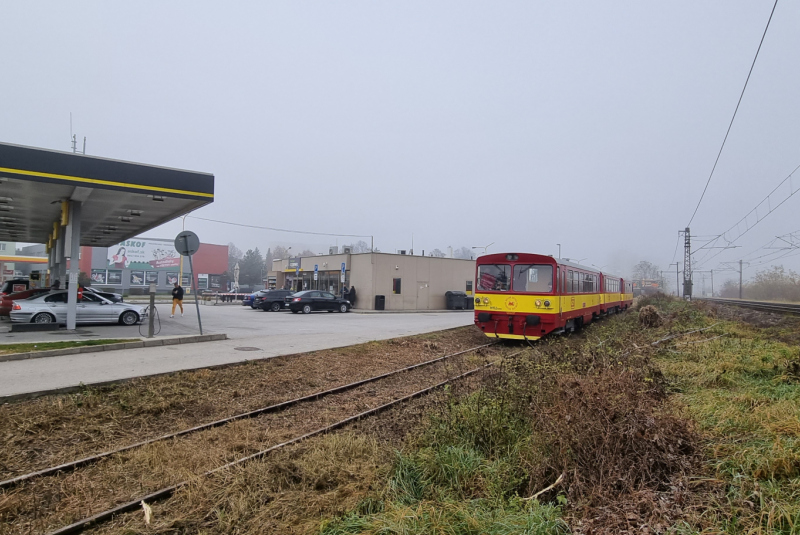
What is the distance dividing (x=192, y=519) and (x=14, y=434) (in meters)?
3.40

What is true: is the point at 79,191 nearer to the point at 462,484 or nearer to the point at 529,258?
the point at 529,258

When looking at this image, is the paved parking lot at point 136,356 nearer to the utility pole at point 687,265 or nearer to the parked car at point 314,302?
the parked car at point 314,302

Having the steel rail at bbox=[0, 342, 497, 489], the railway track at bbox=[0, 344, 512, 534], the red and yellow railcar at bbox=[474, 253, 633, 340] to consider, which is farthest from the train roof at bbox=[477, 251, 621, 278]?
the railway track at bbox=[0, 344, 512, 534]

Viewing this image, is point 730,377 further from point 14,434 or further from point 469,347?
point 14,434

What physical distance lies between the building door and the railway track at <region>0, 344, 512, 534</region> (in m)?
28.6

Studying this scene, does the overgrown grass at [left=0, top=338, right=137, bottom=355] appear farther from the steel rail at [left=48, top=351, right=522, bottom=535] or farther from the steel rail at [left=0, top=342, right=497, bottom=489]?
the steel rail at [left=48, top=351, right=522, bottom=535]

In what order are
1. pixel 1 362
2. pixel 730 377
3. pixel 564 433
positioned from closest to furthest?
pixel 564 433
pixel 730 377
pixel 1 362

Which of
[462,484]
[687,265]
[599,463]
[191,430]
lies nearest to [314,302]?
[191,430]

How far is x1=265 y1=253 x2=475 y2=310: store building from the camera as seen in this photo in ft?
111

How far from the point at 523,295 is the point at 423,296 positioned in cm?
2331

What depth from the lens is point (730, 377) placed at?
628 centimetres

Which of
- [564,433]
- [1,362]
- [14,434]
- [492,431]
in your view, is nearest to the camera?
[564,433]

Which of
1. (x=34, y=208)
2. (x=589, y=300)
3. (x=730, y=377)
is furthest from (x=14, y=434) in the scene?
(x=589, y=300)

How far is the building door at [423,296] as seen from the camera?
3616 centimetres
